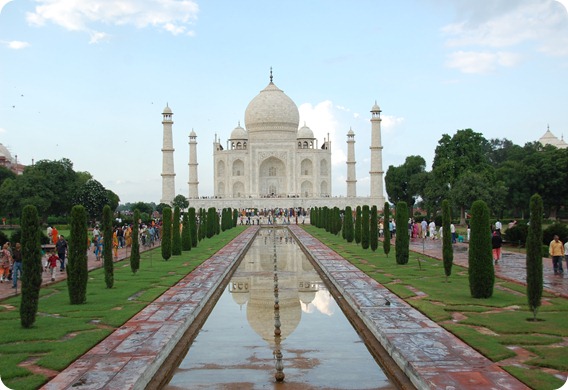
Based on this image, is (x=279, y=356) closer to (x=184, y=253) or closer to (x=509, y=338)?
(x=509, y=338)

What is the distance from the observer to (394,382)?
4969mm

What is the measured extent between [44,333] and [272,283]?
192 inches

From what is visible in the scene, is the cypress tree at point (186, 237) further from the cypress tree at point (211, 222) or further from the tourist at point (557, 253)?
the tourist at point (557, 253)

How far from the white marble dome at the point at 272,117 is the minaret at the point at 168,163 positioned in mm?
7789

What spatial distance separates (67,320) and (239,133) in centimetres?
4112

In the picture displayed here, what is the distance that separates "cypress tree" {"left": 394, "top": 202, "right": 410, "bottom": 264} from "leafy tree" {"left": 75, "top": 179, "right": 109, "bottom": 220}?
17411 mm

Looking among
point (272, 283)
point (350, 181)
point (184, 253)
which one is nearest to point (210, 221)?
point (184, 253)

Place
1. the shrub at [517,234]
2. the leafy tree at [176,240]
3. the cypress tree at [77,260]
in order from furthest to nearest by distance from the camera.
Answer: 1. the shrub at [517,234]
2. the leafy tree at [176,240]
3. the cypress tree at [77,260]

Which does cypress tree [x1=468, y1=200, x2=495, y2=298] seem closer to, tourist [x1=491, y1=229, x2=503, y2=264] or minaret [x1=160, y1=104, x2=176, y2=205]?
tourist [x1=491, y1=229, x2=503, y2=264]

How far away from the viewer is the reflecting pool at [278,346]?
5008 mm

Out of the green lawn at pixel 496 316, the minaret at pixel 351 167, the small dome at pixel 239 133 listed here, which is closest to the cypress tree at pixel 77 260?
the green lawn at pixel 496 316

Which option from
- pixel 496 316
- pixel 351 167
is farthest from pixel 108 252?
pixel 351 167

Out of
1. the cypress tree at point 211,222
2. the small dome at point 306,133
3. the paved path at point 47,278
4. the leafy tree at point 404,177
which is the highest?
the small dome at point 306,133

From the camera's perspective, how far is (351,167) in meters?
44.3
